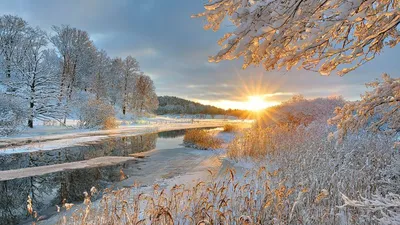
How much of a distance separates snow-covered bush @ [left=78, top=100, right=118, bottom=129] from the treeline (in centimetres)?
32

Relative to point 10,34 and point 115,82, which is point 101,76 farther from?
point 10,34

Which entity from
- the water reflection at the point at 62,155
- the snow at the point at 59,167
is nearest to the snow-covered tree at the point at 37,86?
the water reflection at the point at 62,155

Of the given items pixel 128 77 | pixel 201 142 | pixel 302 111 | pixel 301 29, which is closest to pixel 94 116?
pixel 201 142

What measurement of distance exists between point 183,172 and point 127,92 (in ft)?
120

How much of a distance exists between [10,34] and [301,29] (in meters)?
44.2

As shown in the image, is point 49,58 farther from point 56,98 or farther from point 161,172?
point 161,172

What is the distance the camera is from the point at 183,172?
1013cm

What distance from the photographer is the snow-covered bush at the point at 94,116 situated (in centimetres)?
2673

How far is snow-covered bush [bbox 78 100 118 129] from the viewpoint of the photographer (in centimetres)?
2673

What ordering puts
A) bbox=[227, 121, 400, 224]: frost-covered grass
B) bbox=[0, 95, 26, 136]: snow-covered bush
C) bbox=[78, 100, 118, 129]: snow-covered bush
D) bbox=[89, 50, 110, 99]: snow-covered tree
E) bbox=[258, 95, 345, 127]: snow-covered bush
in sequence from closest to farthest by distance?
bbox=[227, 121, 400, 224]: frost-covered grass, bbox=[258, 95, 345, 127]: snow-covered bush, bbox=[0, 95, 26, 136]: snow-covered bush, bbox=[78, 100, 118, 129]: snow-covered bush, bbox=[89, 50, 110, 99]: snow-covered tree

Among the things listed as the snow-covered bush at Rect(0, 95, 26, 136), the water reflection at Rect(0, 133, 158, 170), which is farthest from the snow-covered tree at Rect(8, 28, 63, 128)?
the water reflection at Rect(0, 133, 158, 170)

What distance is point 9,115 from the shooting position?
18.2 metres

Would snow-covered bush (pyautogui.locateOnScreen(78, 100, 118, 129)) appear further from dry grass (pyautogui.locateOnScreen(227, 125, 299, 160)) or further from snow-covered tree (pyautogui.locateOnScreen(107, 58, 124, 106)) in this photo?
dry grass (pyautogui.locateOnScreen(227, 125, 299, 160))

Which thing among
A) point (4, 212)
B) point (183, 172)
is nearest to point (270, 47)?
point (4, 212)
